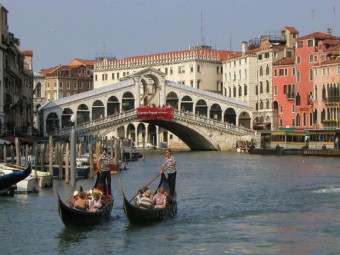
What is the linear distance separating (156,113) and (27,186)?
27.8 m

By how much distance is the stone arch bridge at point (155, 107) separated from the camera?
160ft

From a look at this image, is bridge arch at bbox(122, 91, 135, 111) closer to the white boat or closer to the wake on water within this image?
the wake on water

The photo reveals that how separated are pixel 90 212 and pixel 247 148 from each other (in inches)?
1310

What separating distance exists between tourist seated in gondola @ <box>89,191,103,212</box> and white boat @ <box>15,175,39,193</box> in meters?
5.35

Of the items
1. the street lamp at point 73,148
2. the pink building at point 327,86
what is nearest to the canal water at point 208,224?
the street lamp at point 73,148

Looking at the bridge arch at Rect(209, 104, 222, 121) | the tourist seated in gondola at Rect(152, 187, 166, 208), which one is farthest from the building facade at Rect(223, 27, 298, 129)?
the tourist seated in gondola at Rect(152, 187, 166, 208)

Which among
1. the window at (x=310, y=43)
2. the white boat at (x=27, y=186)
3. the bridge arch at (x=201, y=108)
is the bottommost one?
the white boat at (x=27, y=186)

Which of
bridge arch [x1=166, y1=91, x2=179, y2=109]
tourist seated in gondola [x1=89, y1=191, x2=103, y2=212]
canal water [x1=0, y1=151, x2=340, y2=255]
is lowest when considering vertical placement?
canal water [x1=0, y1=151, x2=340, y2=255]

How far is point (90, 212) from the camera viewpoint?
15.4 m

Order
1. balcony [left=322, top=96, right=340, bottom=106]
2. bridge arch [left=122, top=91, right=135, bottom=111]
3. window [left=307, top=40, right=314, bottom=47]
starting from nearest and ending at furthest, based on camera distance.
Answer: balcony [left=322, top=96, right=340, bottom=106] < window [left=307, top=40, right=314, bottom=47] < bridge arch [left=122, top=91, right=135, bottom=111]

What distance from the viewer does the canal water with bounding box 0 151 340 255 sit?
1413 cm

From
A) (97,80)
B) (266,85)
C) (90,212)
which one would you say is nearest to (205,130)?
(266,85)

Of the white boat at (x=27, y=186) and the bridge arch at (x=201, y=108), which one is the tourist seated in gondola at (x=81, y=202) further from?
the bridge arch at (x=201, y=108)

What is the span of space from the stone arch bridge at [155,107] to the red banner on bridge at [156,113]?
19 cm
